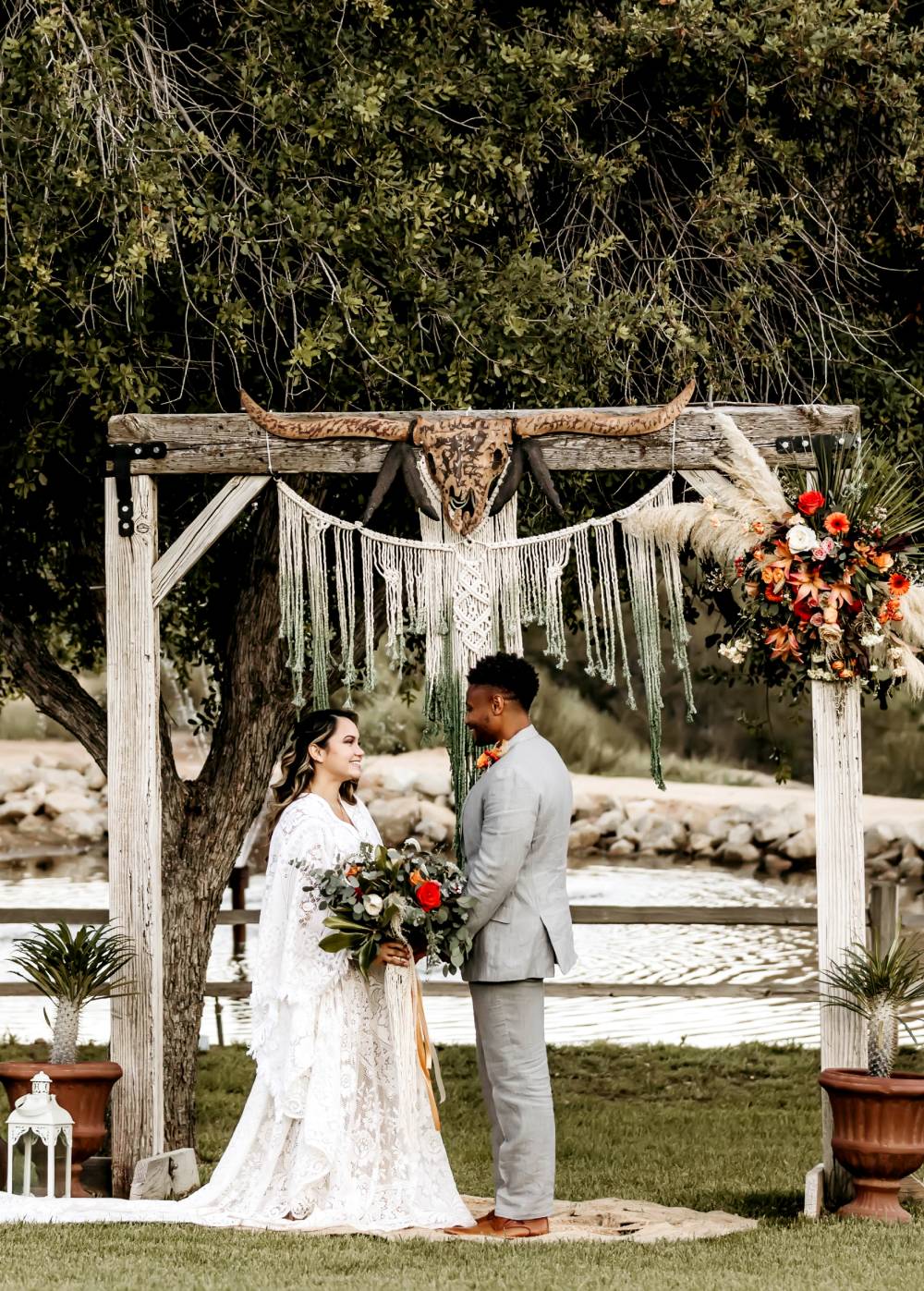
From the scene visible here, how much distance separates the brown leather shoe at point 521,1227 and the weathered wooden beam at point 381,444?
8.84 feet

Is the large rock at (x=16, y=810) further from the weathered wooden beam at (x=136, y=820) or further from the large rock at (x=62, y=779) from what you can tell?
the weathered wooden beam at (x=136, y=820)

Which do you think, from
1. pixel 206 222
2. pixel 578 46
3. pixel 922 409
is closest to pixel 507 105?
pixel 578 46

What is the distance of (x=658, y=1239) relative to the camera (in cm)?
537

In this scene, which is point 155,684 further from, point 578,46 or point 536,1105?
point 578,46

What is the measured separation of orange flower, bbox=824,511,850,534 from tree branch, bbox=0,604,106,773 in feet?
13.7

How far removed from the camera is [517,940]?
17.4 ft

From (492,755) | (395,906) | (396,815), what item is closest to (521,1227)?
(395,906)

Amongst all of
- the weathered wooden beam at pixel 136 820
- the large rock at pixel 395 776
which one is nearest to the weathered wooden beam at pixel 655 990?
the weathered wooden beam at pixel 136 820

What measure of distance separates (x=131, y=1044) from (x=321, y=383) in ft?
9.55

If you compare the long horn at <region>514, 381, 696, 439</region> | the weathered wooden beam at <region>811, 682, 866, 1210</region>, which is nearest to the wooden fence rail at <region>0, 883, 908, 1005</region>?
Answer: the weathered wooden beam at <region>811, 682, 866, 1210</region>

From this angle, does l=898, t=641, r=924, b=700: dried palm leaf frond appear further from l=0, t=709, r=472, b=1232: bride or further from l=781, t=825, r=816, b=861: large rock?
l=781, t=825, r=816, b=861: large rock

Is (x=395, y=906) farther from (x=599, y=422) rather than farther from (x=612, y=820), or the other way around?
(x=612, y=820)

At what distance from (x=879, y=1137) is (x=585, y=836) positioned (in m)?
19.8

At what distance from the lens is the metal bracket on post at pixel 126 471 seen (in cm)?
635
